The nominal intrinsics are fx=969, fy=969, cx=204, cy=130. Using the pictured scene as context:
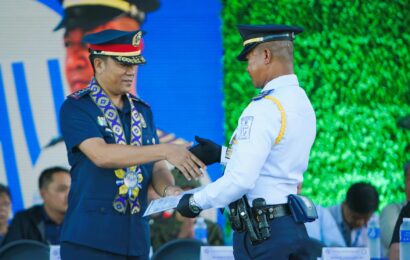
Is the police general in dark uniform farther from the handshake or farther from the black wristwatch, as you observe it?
the black wristwatch

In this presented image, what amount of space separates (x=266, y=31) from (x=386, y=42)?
506 centimetres

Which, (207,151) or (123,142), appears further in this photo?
(123,142)

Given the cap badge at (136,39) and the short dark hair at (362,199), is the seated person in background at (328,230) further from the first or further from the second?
the cap badge at (136,39)

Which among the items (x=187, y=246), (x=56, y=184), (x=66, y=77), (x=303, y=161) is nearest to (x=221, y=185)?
(x=303, y=161)

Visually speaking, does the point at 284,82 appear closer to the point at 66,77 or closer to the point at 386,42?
the point at 66,77

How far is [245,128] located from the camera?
4098mm

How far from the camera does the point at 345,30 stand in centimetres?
898

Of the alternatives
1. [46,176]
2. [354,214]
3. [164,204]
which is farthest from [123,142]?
[354,214]

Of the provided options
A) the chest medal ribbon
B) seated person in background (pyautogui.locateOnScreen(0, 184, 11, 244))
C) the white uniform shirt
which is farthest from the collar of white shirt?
seated person in background (pyautogui.locateOnScreen(0, 184, 11, 244))

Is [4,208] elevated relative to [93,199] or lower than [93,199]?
lower

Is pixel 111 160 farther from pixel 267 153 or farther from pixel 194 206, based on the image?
pixel 267 153

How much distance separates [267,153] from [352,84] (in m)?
5.10

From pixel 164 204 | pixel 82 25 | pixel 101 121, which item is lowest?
pixel 164 204

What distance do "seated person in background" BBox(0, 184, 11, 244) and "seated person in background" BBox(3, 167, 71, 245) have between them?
1.23 ft
